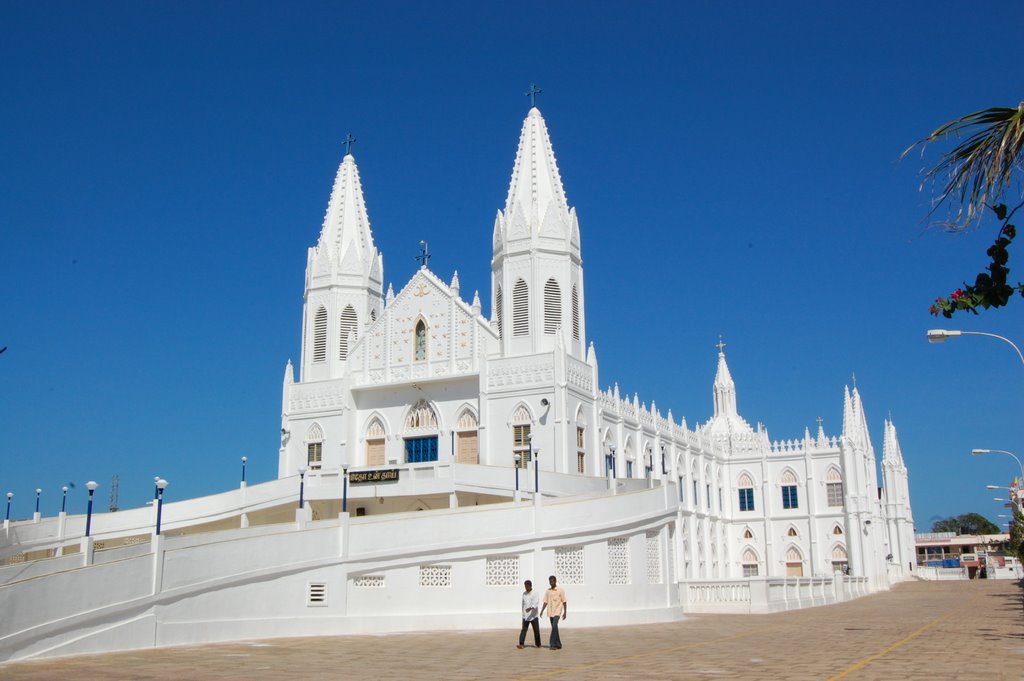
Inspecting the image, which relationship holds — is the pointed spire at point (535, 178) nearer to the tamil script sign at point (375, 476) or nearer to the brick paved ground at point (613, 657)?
the tamil script sign at point (375, 476)

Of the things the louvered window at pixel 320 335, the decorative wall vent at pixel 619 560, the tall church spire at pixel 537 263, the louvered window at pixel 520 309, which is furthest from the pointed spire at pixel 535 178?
the decorative wall vent at pixel 619 560

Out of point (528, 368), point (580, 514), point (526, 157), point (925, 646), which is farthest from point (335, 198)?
point (925, 646)

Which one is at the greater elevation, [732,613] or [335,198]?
[335,198]

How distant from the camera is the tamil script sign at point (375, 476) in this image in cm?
3712

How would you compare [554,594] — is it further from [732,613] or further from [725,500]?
[725,500]

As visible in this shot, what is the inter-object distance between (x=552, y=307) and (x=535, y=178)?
6606 mm

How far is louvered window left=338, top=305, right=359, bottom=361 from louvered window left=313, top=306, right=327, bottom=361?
0.88 meters

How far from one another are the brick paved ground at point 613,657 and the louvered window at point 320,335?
93.1 ft

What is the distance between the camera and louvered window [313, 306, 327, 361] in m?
49.9

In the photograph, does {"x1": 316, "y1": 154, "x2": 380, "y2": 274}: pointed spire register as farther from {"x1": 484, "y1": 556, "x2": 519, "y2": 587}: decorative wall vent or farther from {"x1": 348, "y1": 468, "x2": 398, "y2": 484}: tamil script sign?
{"x1": 484, "y1": 556, "x2": 519, "y2": 587}: decorative wall vent

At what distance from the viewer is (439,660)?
16078mm

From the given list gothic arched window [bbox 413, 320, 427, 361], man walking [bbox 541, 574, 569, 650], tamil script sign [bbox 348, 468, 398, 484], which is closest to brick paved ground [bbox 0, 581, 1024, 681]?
man walking [bbox 541, 574, 569, 650]

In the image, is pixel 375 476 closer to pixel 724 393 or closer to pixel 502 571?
pixel 502 571

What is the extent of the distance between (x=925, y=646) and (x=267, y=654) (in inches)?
461
